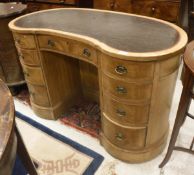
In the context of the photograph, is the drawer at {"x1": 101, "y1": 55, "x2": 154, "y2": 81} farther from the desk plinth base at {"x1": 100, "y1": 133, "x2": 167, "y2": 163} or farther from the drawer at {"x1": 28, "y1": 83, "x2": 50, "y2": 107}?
the drawer at {"x1": 28, "y1": 83, "x2": 50, "y2": 107}

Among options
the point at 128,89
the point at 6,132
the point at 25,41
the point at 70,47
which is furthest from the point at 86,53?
the point at 6,132

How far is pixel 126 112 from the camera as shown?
1353mm

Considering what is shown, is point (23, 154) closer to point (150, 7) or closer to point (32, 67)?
point (32, 67)

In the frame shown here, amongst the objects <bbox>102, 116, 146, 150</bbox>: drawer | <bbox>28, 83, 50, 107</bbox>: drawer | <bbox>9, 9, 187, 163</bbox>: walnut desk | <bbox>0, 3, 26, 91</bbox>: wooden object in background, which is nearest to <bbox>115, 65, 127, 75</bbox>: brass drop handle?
<bbox>9, 9, 187, 163</bbox>: walnut desk

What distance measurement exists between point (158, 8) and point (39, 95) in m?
1.34

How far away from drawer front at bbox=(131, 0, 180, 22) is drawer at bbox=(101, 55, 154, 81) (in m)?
1.09

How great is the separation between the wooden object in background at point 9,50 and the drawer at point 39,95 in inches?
16.3

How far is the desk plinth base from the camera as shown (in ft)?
5.06

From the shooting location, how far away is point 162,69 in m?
1.17

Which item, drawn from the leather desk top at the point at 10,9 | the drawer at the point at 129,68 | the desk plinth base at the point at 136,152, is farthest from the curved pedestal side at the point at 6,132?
the leather desk top at the point at 10,9

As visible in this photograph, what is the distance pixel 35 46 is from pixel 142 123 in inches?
37.5

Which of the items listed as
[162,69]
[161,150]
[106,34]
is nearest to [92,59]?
[106,34]

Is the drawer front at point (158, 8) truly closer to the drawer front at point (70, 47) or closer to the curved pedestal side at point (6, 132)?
the drawer front at point (70, 47)

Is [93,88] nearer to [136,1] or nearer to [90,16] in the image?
[90,16]
